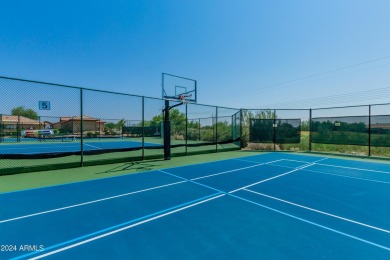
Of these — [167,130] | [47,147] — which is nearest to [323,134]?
[167,130]

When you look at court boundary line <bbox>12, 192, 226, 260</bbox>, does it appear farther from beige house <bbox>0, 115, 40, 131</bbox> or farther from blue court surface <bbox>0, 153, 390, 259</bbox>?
beige house <bbox>0, 115, 40, 131</bbox>

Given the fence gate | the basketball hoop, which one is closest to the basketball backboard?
the basketball hoop

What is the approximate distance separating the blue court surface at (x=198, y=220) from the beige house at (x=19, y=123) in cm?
1737

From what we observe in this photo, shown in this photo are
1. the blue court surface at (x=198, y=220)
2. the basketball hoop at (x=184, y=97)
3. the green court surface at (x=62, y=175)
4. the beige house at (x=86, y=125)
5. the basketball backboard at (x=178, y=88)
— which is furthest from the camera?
the beige house at (x=86, y=125)

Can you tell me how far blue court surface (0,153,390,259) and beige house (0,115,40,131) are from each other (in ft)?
57.0

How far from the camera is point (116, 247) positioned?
270 centimetres

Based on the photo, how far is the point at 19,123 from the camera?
59.5 ft

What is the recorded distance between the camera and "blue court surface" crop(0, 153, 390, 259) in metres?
2.64

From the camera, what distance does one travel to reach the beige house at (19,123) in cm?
1820

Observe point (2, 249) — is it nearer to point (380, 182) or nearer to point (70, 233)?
point (70, 233)

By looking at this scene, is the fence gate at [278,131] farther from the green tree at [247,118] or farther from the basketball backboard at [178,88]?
the basketball backboard at [178,88]

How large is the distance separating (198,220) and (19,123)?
21.0 meters

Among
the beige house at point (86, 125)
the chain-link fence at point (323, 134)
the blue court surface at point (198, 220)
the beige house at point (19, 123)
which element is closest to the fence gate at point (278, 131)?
the chain-link fence at point (323, 134)

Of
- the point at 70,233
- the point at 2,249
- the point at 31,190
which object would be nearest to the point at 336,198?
the point at 70,233
